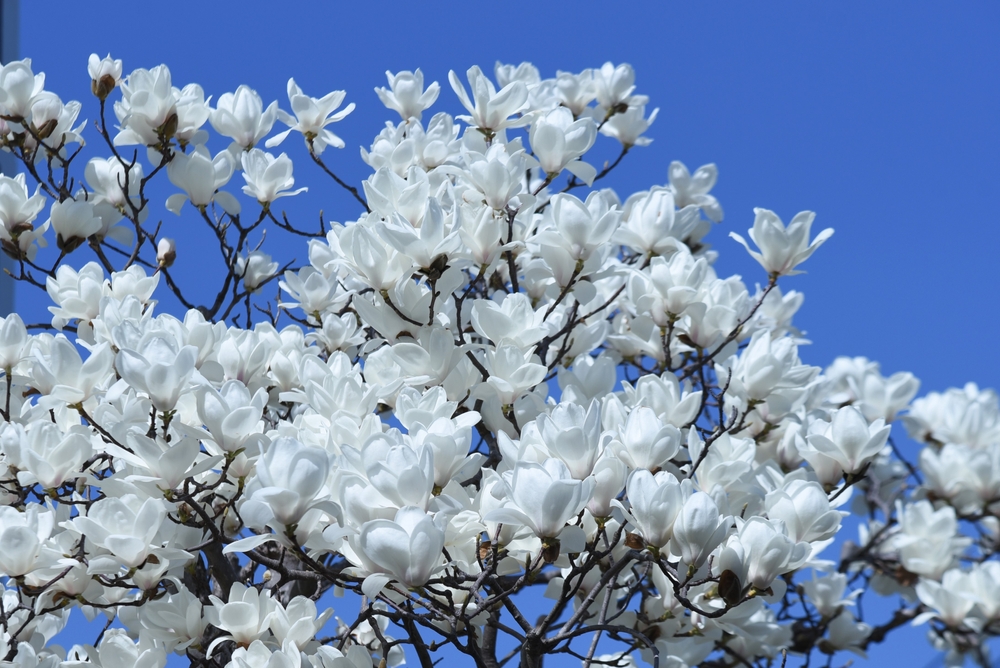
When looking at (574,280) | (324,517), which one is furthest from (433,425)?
(574,280)

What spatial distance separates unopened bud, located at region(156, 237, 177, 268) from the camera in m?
1.81

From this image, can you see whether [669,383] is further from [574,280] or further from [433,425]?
[433,425]

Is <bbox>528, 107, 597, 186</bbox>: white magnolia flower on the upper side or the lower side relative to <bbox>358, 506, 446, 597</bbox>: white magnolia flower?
upper

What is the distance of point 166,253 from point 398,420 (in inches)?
29.4

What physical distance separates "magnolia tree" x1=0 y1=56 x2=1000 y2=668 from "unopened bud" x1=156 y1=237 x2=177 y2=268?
0.13 feet

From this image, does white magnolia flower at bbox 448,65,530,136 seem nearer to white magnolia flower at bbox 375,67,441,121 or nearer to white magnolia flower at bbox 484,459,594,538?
white magnolia flower at bbox 375,67,441,121

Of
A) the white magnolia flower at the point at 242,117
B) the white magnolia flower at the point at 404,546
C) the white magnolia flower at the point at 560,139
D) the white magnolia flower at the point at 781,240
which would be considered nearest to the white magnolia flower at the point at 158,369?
the white magnolia flower at the point at 404,546

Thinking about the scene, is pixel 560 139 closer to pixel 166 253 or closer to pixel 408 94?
pixel 408 94

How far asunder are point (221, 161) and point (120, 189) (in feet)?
0.91

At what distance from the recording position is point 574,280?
1376mm

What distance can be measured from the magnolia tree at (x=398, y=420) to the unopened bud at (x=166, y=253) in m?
0.04

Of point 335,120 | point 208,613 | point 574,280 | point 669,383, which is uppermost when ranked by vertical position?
point 335,120

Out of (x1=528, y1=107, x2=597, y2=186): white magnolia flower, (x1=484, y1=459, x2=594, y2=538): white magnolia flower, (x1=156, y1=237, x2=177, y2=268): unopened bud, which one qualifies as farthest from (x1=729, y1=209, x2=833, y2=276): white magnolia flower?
(x1=156, y1=237, x2=177, y2=268): unopened bud

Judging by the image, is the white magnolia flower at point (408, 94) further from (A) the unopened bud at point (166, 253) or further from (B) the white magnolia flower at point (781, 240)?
(B) the white magnolia flower at point (781, 240)
